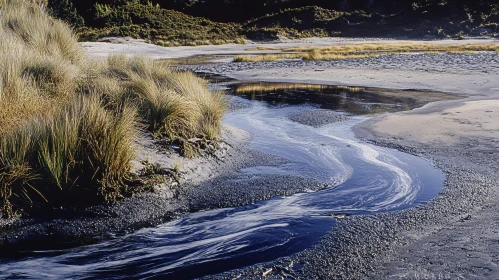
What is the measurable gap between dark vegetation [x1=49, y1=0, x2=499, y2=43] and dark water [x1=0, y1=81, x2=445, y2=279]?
36.9 m

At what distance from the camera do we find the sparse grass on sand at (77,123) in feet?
18.0

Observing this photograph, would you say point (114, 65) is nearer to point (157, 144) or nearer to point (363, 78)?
point (157, 144)

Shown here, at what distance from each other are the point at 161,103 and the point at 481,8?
5755 cm

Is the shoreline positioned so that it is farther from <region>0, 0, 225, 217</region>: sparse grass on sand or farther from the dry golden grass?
the dry golden grass

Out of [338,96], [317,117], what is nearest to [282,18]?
[338,96]

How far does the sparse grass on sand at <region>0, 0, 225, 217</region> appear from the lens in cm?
550

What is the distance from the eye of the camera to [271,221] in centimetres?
528

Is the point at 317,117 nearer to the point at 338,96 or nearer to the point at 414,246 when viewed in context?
the point at 338,96

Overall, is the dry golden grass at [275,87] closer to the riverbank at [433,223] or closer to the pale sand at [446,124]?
the riverbank at [433,223]

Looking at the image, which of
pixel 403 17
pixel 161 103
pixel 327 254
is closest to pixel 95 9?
pixel 403 17

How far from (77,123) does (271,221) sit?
2.43 m

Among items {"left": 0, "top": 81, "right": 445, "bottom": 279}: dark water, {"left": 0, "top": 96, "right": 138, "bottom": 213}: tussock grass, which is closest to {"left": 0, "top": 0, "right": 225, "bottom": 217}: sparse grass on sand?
{"left": 0, "top": 96, "right": 138, "bottom": 213}: tussock grass

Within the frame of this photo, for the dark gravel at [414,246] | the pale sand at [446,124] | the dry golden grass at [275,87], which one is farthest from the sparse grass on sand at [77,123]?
the dry golden grass at [275,87]

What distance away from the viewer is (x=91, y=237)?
16.1 ft
